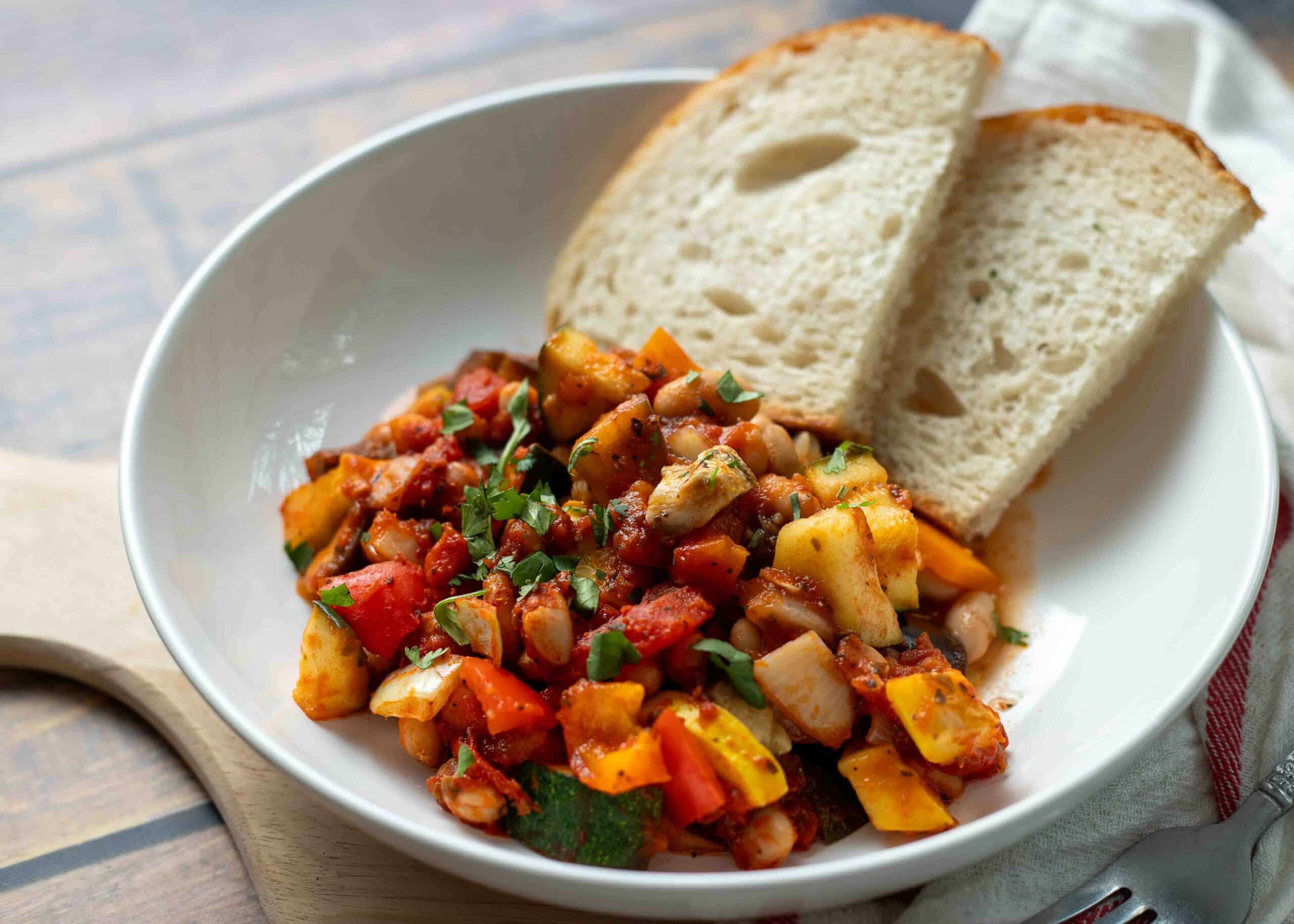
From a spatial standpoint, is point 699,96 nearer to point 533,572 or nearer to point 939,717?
point 533,572

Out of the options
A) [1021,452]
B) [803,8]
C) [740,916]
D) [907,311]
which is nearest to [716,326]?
[907,311]

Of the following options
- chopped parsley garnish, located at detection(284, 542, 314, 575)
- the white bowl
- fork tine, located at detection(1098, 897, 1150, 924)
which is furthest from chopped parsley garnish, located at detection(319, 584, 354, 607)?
fork tine, located at detection(1098, 897, 1150, 924)

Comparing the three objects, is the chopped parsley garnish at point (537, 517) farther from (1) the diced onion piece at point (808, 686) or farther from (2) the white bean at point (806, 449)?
(2) the white bean at point (806, 449)

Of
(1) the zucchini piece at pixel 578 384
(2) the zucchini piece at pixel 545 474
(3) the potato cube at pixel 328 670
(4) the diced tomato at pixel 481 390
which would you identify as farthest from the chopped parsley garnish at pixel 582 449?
(3) the potato cube at pixel 328 670

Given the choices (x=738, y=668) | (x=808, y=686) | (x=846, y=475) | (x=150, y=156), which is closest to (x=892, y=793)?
(x=808, y=686)

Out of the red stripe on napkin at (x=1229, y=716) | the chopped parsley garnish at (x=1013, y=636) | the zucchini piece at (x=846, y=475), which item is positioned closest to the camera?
the red stripe on napkin at (x=1229, y=716)

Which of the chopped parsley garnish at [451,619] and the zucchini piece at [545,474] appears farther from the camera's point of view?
the zucchini piece at [545,474]

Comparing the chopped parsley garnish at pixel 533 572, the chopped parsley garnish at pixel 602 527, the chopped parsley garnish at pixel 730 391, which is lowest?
the chopped parsley garnish at pixel 533 572
